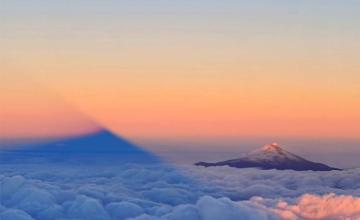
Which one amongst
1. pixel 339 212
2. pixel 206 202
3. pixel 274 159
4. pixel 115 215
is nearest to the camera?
pixel 339 212

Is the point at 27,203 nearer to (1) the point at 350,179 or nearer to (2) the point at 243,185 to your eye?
(2) the point at 243,185

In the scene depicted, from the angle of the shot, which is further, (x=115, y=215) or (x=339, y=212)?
(x=115, y=215)

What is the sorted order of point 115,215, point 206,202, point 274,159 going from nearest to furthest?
point 115,215, point 206,202, point 274,159

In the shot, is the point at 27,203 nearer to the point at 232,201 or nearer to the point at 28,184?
the point at 28,184

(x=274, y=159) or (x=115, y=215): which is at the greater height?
(x=274, y=159)

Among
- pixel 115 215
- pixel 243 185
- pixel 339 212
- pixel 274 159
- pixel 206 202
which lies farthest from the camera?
pixel 274 159

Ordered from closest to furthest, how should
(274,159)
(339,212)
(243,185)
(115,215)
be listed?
(339,212) < (115,215) < (243,185) < (274,159)

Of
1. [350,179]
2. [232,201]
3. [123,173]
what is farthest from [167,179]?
[350,179]

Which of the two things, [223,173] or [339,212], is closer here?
[339,212]

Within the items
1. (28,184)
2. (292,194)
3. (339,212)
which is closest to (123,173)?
(28,184)
